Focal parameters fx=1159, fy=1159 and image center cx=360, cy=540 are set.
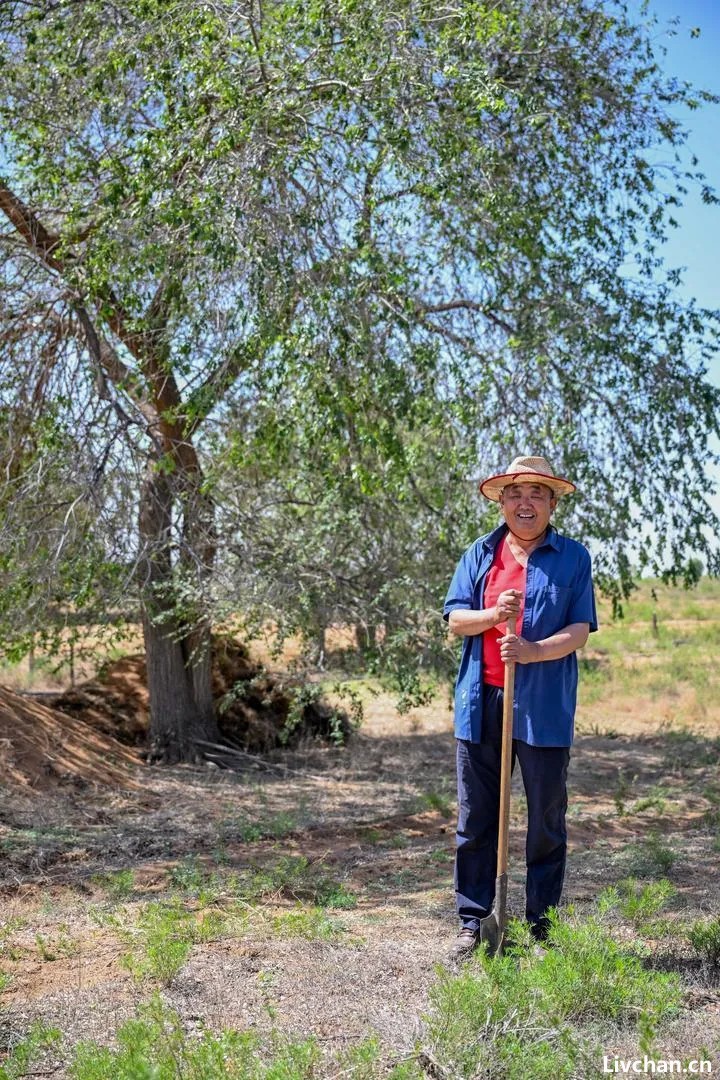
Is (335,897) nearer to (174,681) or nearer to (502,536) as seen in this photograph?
(502,536)

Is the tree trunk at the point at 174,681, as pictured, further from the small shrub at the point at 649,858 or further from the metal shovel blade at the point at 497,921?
the metal shovel blade at the point at 497,921

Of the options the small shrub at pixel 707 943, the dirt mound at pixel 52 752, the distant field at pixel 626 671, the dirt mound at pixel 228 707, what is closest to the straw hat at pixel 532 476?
the small shrub at pixel 707 943

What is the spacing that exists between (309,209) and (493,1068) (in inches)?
231

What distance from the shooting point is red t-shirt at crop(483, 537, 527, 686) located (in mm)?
4406

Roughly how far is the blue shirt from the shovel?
0.11 metres

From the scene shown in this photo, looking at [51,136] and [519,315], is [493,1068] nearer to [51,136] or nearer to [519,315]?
[519,315]

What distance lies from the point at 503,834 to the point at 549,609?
844 millimetres

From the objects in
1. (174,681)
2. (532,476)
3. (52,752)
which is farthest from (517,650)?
(174,681)

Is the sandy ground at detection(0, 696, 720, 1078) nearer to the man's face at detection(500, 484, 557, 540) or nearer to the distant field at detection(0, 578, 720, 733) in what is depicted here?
the distant field at detection(0, 578, 720, 733)

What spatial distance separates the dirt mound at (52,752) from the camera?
905cm

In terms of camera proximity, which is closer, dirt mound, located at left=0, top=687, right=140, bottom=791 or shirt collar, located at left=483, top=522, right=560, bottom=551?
shirt collar, located at left=483, top=522, right=560, bottom=551

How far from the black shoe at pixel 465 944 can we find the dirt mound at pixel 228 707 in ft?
23.3

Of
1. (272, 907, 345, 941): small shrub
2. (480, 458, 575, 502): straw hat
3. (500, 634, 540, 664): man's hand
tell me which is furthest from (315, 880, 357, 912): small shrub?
(480, 458, 575, 502): straw hat

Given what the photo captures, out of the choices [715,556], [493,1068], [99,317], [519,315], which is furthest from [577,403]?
[493,1068]
